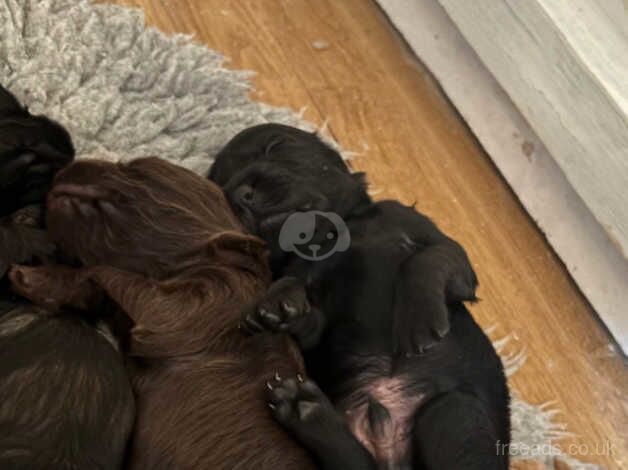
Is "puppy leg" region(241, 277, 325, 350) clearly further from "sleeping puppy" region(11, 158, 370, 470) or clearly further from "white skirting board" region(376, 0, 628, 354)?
"white skirting board" region(376, 0, 628, 354)

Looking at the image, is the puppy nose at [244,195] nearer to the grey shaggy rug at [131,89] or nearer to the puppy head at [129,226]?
the puppy head at [129,226]

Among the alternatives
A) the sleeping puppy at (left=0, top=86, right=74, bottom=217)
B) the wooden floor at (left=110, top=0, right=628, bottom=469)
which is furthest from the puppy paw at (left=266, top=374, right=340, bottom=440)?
the wooden floor at (left=110, top=0, right=628, bottom=469)

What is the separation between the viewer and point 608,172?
1.83 metres

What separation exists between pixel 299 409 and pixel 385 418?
18cm

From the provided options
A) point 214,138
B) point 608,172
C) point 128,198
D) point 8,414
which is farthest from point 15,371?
point 608,172

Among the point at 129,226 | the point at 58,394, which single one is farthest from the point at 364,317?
the point at 58,394

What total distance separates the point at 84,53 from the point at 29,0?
0.16m

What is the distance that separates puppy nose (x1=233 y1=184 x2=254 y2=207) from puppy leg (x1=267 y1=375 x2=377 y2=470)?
13.1 inches

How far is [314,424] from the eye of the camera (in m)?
1.27

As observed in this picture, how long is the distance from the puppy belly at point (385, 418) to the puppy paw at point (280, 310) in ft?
0.52

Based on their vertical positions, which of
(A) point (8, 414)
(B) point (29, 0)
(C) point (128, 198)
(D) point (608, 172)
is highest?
(D) point (608, 172)

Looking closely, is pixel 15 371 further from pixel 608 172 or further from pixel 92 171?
pixel 608 172

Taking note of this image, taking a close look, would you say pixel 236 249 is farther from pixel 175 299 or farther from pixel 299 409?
pixel 299 409

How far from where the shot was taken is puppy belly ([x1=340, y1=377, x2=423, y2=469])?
54.6 inches
